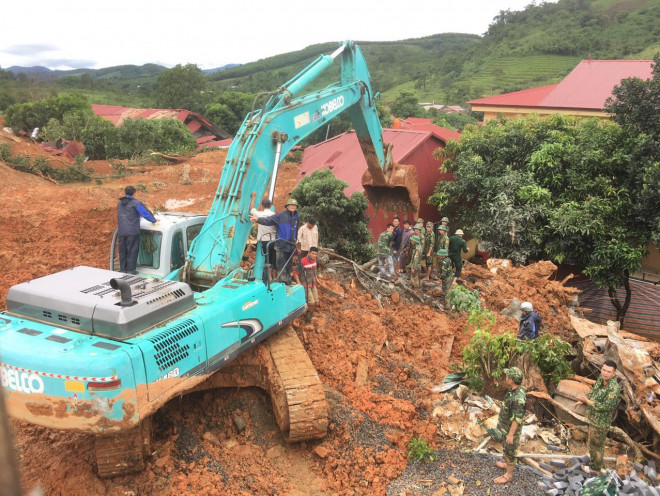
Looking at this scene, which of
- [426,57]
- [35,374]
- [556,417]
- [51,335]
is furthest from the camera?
[426,57]

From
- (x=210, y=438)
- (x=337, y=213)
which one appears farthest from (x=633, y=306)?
(x=210, y=438)

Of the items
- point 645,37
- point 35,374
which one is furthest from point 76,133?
point 645,37

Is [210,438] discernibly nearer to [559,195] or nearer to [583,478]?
[583,478]

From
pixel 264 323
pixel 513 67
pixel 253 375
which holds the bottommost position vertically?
pixel 253 375

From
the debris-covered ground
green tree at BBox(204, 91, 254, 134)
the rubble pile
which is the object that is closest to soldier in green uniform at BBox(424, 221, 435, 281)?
the debris-covered ground

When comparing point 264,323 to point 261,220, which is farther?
point 261,220

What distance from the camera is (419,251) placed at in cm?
1025

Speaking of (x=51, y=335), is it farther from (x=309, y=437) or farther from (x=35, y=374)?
(x=309, y=437)

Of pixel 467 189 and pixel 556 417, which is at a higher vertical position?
pixel 467 189

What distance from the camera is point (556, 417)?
21.6ft

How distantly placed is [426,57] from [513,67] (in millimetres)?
38281

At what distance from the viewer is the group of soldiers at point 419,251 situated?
10.1 m

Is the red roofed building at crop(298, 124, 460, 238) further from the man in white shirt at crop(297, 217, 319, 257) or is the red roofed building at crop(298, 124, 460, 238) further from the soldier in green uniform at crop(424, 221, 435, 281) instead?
the man in white shirt at crop(297, 217, 319, 257)

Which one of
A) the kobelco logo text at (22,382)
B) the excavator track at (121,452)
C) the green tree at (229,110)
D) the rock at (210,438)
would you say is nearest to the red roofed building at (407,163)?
the rock at (210,438)
